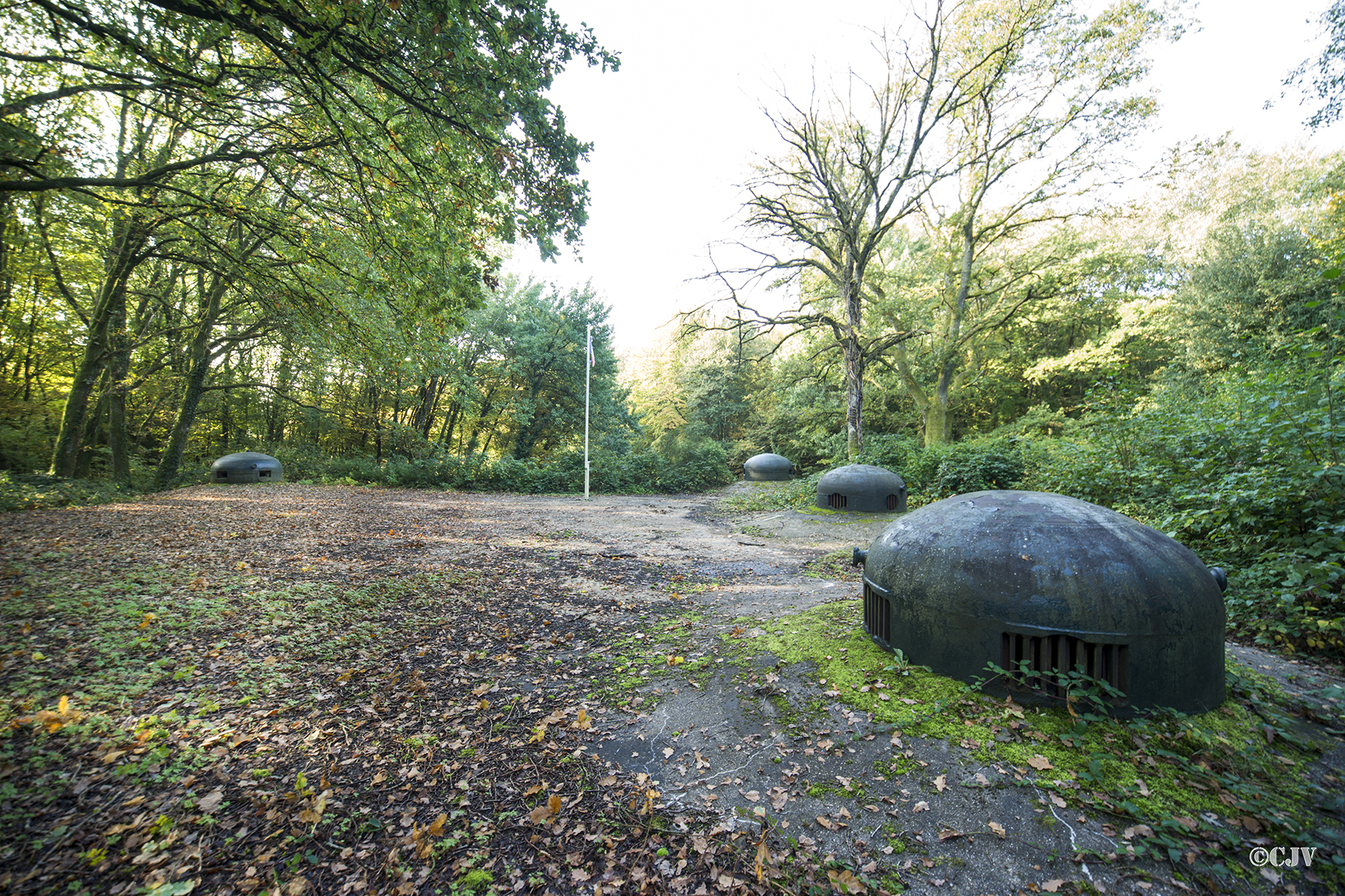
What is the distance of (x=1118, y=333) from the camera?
18438mm

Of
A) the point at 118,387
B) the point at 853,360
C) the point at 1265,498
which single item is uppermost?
the point at 853,360

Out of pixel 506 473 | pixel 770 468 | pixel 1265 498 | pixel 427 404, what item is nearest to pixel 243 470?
pixel 506 473

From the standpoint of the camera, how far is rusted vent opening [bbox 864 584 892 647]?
13.5ft

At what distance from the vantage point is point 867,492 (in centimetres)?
1295

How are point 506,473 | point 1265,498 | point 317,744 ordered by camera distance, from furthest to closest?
point 506,473, point 1265,498, point 317,744

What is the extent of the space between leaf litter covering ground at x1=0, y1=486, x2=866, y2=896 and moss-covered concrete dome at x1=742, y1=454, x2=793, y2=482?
1659cm

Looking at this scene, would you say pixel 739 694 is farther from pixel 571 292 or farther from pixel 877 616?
pixel 571 292

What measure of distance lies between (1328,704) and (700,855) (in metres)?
4.22

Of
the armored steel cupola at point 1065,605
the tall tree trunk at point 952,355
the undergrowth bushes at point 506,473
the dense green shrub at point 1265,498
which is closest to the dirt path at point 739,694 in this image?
the armored steel cupola at point 1065,605

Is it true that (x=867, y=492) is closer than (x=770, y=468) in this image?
Yes

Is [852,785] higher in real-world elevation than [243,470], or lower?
lower

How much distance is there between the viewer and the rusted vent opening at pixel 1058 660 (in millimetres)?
3102

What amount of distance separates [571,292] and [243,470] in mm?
14287

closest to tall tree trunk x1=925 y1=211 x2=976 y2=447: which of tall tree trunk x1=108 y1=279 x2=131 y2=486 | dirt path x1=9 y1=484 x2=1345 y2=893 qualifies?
dirt path x1=9 y1=484 x2=1345 y2=893
